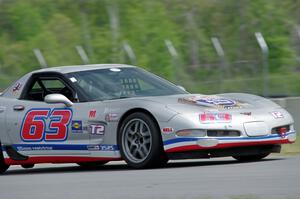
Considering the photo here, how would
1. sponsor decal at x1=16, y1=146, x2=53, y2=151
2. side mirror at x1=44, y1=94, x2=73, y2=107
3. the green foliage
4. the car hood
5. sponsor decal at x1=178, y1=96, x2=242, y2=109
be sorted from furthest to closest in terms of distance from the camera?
the green foliage < sponsor decal at x1=16, y1=146, x2=53, y2=151 < side mirror at x1=44, y1=94, x2=73, y2=107 < sponsor decal at x1=178, y1=96, x2=242, y2=109 < the car hood

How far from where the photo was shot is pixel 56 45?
37750 millimetres

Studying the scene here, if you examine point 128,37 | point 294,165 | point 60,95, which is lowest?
point 294,165

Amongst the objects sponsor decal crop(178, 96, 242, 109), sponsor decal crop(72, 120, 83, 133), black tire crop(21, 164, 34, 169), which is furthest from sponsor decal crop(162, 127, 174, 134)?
black tire crop(21, 164, 34, 169)

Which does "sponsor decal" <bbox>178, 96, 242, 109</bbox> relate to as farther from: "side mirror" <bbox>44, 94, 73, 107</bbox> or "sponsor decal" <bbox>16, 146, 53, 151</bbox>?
"sponsor decal" <bbox>16, 146, 53, 151</bbox>

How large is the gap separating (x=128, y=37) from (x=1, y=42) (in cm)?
726

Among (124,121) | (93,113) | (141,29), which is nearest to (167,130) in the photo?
(124,121)

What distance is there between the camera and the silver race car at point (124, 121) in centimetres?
982

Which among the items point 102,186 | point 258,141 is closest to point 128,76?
point 258,141

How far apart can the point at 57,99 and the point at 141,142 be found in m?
1.22

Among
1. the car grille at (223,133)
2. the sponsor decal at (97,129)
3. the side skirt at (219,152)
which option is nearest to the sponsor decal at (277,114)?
the side skirt at (219,152)

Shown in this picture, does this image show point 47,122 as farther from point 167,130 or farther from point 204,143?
point 204,143

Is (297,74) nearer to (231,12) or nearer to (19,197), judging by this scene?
(19,197)

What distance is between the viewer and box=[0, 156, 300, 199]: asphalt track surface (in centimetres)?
767

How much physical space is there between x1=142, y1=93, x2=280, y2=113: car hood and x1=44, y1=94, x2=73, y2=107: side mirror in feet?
3.34
